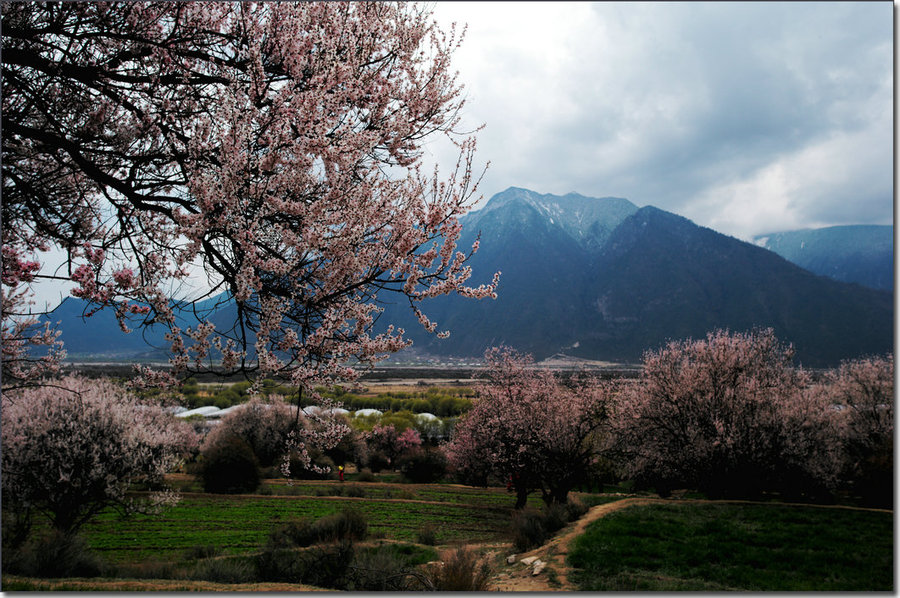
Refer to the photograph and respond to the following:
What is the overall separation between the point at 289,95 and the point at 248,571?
1232cm

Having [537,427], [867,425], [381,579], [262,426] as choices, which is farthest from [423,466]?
[381,579]

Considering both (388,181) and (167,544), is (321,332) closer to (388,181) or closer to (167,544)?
(388,181)

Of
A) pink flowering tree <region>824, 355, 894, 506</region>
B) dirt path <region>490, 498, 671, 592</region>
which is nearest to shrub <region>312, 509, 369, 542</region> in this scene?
dirt path <region>490, 498, 671, 592</region>

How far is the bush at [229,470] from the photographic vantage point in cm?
3294

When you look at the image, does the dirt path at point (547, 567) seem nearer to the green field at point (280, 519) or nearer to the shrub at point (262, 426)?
the green field at point (280, 519)

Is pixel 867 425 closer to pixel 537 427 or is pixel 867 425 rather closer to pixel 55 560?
pixel 537 427

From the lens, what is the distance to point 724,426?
2102 cm

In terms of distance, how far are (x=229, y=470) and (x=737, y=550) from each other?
104 feet

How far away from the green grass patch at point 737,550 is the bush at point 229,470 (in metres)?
27.3

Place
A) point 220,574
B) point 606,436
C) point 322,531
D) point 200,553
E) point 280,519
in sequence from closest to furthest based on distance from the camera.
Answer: point 220,574
point 200,553
point 322,531
point 280,519
point 606,436

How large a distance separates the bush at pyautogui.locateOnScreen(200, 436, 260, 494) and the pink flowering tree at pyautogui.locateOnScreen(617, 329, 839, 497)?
26.0m

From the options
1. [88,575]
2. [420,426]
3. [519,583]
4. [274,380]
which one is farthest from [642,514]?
[420,426]

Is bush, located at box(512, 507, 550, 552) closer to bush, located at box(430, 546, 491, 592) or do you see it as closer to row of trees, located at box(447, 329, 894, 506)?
row of trees, located at box(447, 329, 894, 506)

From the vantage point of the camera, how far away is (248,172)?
427 cm
